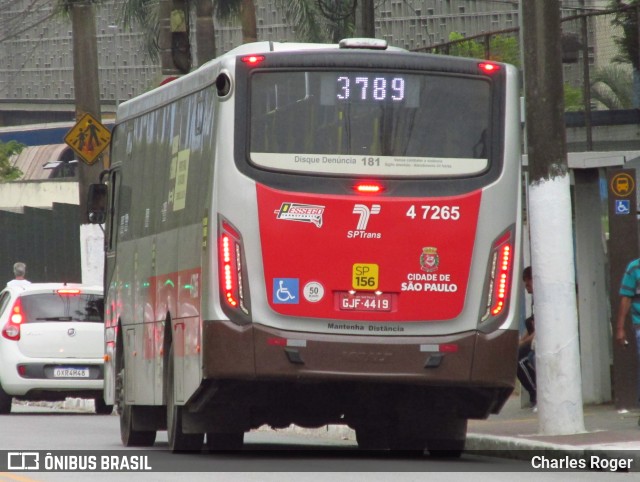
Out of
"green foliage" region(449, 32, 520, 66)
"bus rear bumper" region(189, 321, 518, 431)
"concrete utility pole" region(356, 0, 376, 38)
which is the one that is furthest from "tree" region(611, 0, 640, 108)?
"bus rear bumper" region(189, 321, 518, 431)

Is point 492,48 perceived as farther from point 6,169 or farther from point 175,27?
point 6,169

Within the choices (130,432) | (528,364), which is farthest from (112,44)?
(130,432)

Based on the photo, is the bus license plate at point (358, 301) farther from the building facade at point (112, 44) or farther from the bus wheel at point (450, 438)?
the building facade at point (112, 44)

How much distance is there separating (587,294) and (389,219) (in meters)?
6.29

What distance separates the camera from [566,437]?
554 inches

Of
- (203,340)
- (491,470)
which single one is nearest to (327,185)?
(203,340)

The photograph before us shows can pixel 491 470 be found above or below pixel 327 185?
below

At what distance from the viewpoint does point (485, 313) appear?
12305mm

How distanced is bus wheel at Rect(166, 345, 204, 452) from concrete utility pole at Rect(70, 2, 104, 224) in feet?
37.5

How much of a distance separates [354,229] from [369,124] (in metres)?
0.82

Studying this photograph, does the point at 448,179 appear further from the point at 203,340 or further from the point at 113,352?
the point at 113,352

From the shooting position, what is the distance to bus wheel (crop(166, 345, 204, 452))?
13469mm

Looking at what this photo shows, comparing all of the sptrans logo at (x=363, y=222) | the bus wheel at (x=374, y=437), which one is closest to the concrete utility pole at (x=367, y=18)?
the bus wheel at (x=374, y=437)

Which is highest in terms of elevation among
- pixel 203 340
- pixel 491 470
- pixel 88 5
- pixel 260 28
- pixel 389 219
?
pixel 260 28
